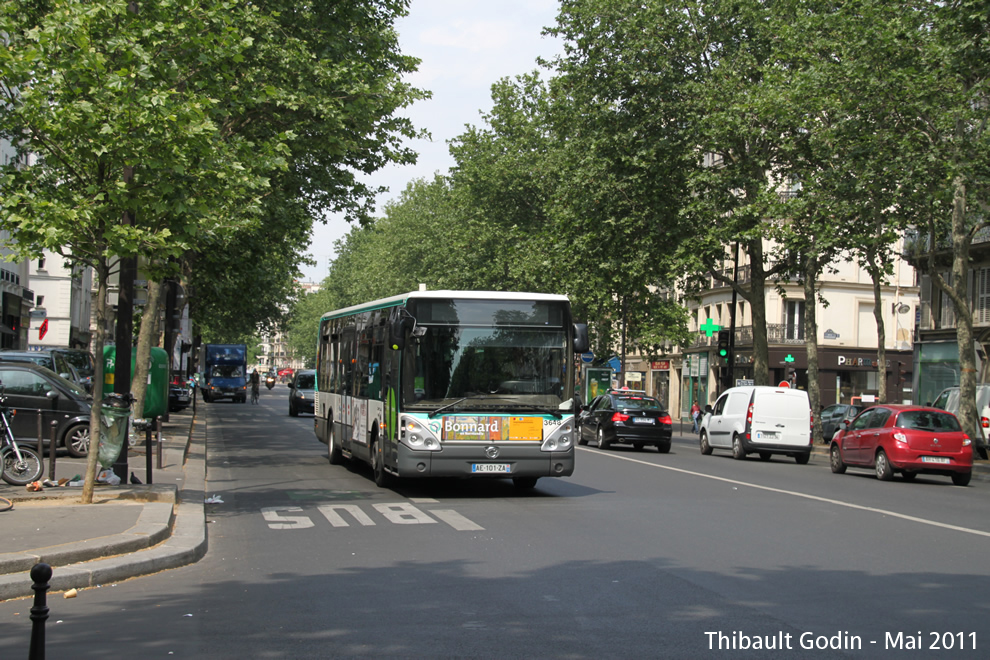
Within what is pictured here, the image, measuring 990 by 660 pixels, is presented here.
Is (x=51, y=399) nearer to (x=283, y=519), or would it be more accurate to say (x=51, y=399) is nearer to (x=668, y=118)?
(x=283, y=519)

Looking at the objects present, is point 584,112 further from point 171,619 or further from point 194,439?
point 171,619

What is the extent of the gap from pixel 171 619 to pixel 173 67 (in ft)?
23.0

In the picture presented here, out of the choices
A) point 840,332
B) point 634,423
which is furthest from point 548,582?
point 840,332

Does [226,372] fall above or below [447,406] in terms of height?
above

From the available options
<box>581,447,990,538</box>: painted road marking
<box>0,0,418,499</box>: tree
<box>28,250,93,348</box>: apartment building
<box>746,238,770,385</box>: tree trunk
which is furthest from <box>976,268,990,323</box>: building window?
<box>28,250,93,348</box>: apartment building

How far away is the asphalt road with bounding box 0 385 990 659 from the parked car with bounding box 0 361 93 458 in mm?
4730

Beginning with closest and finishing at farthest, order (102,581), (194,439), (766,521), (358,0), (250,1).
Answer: (102,581) → (766,521) → (250,1) → (358,0) → (194,439)

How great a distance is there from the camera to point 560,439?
15555 mm

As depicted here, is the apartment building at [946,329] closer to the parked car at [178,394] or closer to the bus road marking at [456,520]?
the parked car at [178,394]

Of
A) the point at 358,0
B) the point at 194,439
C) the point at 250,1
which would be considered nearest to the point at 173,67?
the point at 250,1

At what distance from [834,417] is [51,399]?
29.0 meters

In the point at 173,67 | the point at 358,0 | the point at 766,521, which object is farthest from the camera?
the point at 358,0

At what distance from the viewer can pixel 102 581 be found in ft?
28.3

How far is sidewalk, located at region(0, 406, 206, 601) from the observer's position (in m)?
8.50
